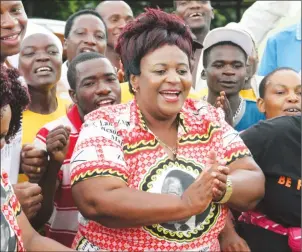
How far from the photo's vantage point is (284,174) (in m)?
4.06

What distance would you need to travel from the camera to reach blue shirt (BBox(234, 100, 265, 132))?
5.16 m

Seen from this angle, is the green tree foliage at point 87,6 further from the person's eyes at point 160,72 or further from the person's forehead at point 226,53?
the person's eyes at point 160,72

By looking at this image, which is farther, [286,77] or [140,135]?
[286,77]

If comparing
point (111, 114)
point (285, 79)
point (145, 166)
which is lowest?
point (145, 166)

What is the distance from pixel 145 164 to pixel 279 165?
0.87 meters

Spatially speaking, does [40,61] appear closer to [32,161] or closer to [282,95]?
[32,161]

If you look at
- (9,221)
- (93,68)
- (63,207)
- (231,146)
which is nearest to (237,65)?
(93,68)

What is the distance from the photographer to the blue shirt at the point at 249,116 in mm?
5156

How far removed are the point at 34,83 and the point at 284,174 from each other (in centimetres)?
180

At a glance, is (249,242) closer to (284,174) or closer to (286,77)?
(284,174)

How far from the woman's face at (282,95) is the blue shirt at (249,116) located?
0.21 meters

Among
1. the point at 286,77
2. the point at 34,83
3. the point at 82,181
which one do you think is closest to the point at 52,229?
the point at 82,181

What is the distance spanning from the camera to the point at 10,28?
362cm

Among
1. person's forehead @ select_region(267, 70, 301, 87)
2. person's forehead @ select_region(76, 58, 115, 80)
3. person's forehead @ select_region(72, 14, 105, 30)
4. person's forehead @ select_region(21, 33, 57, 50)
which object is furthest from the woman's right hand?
person's forehead @ select_region(72, 14, 105, 30)
